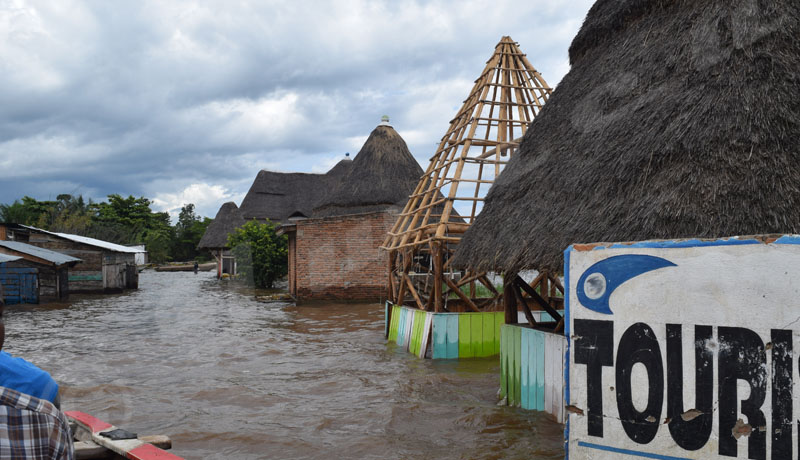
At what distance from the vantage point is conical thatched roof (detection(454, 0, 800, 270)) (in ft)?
14.4

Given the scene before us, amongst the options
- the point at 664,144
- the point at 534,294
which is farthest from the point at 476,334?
the point at 664,144

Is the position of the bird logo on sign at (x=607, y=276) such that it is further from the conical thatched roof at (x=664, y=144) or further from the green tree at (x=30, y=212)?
the green tree at (x=30, y=212)

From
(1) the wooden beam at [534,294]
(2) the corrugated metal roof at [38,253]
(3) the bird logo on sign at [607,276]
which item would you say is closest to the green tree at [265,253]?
(2) the corrugated metal roof at [38,253]

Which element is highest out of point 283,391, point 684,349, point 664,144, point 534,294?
point 664,144

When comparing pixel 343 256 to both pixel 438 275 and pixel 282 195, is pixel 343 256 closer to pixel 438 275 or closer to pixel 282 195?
pixel 438 275

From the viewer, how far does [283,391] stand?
8.36 m

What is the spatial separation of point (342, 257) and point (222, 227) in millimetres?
21352

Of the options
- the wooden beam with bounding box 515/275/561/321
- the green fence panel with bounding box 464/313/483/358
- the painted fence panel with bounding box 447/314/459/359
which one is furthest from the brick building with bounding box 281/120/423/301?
the wooden beam with bounding box 515/275/561/321

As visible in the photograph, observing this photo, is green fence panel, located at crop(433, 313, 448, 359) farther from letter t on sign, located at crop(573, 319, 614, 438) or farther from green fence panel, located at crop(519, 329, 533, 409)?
letter t on sign, located at crop(573, 319, 614, 438)

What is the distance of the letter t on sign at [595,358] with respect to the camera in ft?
10.2

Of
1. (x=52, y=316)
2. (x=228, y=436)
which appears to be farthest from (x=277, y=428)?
(x=52, y=316)

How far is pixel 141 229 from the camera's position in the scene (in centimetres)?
5800

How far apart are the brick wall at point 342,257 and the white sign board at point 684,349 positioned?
16984 millimetres

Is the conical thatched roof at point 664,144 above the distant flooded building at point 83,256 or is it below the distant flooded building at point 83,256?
above
